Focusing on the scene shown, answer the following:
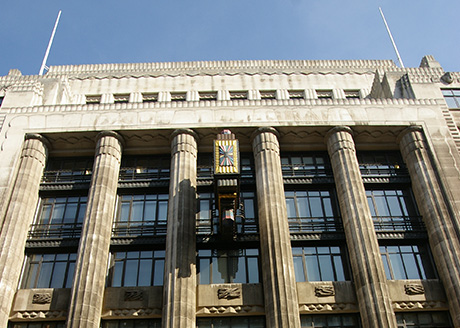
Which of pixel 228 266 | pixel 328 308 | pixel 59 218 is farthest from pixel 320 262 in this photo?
pixel 59 218

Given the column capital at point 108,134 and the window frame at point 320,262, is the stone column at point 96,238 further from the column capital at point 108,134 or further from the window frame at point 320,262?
the window frame at point 320,262

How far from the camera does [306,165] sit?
3312 centimetres

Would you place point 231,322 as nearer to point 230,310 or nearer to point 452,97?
point 230,310

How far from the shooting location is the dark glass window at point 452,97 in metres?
35.4

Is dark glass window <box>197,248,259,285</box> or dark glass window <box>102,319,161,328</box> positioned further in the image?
dark glass window <box>197,248,259,285</box>

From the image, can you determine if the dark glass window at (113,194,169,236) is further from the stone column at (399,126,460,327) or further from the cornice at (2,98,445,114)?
the stone column at (399,126,460,327)

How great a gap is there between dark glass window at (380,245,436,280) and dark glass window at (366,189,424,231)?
53.1 inches

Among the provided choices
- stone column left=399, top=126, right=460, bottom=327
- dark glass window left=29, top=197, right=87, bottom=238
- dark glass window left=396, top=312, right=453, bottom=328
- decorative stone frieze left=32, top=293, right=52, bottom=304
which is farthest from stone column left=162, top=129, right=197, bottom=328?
stone column left=399, top=126, right=460, bottom=327

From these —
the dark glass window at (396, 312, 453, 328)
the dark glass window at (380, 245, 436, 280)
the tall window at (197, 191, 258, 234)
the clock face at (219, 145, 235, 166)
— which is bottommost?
the dark glass window at (396, 312, 453, 328)

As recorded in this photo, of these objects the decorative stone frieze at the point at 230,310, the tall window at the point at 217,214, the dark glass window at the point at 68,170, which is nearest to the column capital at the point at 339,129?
the tall window at the point at 217,214

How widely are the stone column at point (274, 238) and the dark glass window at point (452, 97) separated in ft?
46.4

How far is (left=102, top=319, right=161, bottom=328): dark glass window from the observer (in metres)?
25.9

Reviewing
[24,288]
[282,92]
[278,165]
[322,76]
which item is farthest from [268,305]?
[322,76]

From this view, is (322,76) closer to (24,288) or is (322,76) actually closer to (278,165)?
(278,165)
